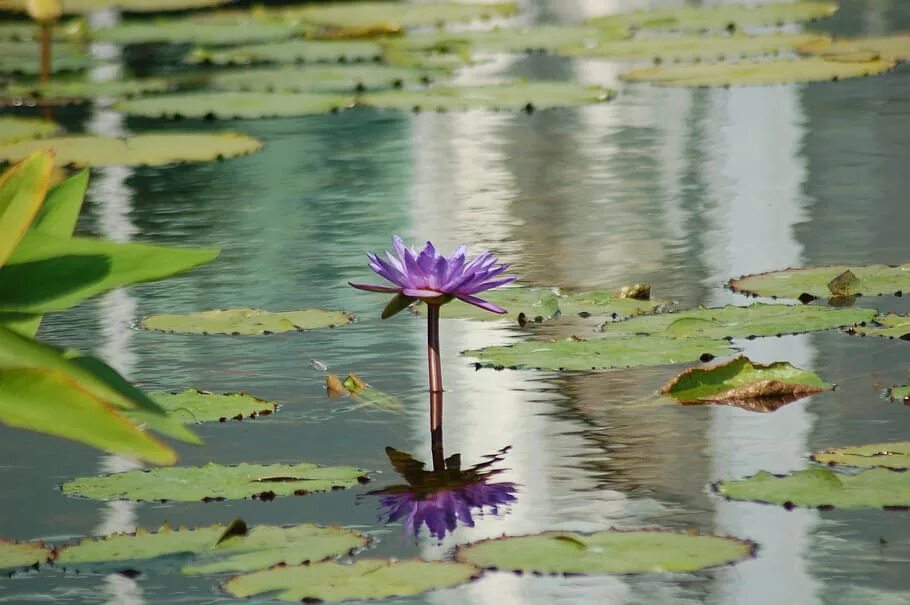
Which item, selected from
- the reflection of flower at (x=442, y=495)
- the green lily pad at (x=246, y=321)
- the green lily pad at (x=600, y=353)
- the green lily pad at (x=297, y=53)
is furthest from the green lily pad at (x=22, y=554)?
the green lily pad at (x=297, y=53)

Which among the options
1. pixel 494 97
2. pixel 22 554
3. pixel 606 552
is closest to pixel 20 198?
pixel 22 554

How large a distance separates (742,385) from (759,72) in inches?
171

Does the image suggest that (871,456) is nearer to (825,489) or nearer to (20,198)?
(825,489)

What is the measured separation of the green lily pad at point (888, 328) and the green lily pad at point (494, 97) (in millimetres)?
3468

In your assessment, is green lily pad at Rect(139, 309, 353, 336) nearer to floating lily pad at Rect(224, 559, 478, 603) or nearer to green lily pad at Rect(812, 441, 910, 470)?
green lily pad at Rect(812, 441, 910, 470)

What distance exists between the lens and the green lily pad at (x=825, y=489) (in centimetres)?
285

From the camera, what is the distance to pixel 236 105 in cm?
772

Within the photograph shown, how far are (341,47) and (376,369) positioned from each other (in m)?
5.90

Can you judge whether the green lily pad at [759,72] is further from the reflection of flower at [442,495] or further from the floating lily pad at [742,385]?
the reflection of flower at [442,495]

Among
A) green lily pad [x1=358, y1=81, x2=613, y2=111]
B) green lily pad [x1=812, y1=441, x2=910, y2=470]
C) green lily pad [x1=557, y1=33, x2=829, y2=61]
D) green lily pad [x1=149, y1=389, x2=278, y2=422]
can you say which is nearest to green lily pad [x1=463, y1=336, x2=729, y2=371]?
green lily pad [x1=149, y1=389, x2=278, y2=422]

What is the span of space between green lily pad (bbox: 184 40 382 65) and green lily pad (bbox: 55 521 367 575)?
21.4 feet

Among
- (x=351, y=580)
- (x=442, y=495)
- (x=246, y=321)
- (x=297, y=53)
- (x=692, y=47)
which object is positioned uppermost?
(x=297, y=53)

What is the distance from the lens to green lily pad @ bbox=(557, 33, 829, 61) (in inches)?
336

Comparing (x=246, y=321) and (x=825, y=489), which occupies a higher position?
(x=246, y=321)
